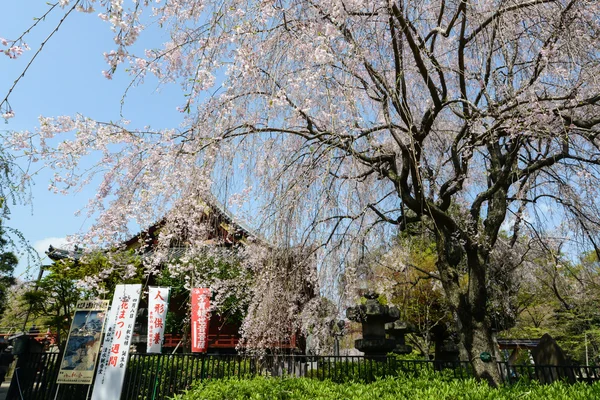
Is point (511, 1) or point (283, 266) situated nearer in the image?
point (511, 1)

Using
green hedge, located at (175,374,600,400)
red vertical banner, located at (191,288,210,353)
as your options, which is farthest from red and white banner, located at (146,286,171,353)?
green hedge, located at (175,374,600,400)

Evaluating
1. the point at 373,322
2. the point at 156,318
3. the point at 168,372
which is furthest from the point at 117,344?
the point at 373,322

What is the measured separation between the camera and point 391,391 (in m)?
3.76

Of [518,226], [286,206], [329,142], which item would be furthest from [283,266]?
[518,226]

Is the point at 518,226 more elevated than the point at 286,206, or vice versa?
the point at 518,226

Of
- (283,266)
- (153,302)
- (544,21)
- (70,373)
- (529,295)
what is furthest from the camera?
(529,295)

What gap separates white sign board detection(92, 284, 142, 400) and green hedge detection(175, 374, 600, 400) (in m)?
2.68

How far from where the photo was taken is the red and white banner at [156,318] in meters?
9.71

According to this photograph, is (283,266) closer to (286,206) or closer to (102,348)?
(286,206)

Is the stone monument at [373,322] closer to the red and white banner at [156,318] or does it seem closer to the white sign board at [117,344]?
the white sign board at [117,344]

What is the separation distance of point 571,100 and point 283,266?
4.09 meters

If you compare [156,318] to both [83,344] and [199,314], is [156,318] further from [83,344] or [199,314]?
[83,344]

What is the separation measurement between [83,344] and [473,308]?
240 inches

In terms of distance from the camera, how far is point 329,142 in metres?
4.21
